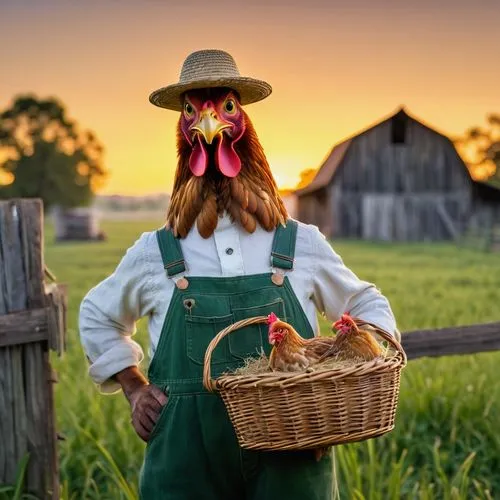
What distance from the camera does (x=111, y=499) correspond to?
3.85m

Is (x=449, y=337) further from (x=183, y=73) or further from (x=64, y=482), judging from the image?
(x=183, y=73)

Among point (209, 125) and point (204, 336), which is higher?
point (209, 125)

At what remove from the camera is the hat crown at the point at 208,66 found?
2.52m

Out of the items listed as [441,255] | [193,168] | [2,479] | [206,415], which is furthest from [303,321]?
[441,255]

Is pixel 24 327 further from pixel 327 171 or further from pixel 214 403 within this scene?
pixel 327 171

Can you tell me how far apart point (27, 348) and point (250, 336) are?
150 centimetres

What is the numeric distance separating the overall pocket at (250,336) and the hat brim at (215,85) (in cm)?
62

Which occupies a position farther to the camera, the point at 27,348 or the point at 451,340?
the point at 451,340

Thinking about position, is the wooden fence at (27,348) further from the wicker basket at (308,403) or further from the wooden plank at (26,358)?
the wicker basket at (308,403)

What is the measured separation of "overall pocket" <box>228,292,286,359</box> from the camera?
238 centimetres

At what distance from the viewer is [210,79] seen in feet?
8.13

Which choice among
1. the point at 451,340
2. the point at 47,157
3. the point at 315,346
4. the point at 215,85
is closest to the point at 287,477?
the point at 315,346

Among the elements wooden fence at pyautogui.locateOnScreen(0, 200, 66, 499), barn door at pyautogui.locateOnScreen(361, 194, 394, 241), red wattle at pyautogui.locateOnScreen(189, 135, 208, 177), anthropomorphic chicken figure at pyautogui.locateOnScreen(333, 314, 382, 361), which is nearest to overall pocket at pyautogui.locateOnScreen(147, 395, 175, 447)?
anthropomorphic chicken figure at pyautogui.locateOnScreen(333, 314, 382, 361)

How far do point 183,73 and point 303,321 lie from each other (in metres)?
0.79
